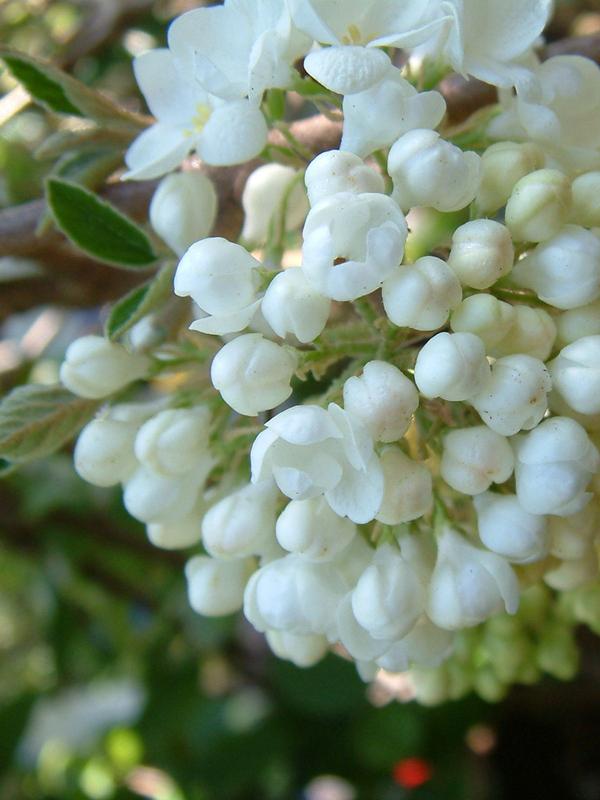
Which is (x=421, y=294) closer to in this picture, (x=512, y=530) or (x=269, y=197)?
(x=512, y=530)

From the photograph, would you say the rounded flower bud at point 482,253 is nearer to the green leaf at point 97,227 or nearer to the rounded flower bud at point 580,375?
the rounded flower bud at point 580,375

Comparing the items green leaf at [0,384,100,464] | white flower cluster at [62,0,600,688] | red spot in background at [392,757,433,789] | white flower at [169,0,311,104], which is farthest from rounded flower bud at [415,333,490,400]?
red spot in background at [392,757,433,789]

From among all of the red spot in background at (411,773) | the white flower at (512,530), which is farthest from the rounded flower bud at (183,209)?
the red spot in background at (411,773)

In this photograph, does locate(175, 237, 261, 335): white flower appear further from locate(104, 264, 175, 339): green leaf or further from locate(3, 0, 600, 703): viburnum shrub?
locate(104, 264, 175, 339): green leaf

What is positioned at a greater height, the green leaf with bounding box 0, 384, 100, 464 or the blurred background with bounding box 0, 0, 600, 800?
the green leaf with bounding box 0, 384, 100, 464

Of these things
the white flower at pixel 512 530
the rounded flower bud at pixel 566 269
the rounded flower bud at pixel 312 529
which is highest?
the rounded flower bud at pixel 566 269

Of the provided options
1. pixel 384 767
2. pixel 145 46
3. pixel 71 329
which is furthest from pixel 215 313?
pixel 384 767
